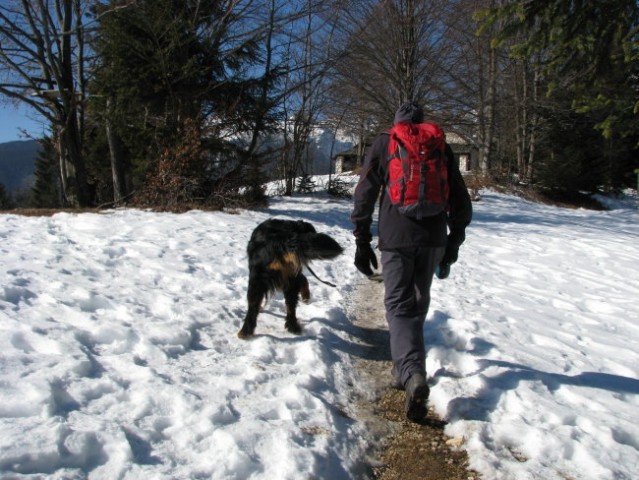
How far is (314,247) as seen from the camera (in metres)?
3.83

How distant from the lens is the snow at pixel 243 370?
2.31 m

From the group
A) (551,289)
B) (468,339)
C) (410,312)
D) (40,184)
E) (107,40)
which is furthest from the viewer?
(40,184)

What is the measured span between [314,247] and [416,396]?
59.8 inches

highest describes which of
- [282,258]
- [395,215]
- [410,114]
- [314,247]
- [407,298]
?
[410,114]

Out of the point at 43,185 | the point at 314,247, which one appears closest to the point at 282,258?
the point at 314,247

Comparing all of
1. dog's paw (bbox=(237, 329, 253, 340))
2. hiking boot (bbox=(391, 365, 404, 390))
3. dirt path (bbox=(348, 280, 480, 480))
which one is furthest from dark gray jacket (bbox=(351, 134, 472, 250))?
dog's paw (bbox=(237, 329, 253, 340))

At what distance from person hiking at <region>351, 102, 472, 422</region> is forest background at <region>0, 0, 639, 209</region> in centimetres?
573

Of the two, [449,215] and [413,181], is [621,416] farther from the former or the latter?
[413,181]

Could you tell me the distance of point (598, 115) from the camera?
876 inches

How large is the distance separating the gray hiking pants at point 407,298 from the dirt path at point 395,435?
30 centimetres

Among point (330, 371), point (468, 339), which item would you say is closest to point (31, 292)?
point (330, 371)

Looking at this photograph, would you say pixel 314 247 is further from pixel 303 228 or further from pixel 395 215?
pixel 395 215

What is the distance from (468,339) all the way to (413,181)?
200 cm

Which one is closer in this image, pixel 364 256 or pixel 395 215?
pixel 395 215
